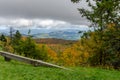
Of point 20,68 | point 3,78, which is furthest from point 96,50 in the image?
point 3,78

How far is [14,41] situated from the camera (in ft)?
341

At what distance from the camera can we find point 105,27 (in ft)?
132

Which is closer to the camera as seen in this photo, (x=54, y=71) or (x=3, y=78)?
(x=3, y=78)

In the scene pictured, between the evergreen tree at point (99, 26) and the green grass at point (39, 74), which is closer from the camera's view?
the green grass at point (39, 74)

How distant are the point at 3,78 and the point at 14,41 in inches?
3607

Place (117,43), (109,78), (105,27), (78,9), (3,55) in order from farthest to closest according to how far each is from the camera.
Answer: (78,9), (105,27), (117,43), (3,55), (109,78)

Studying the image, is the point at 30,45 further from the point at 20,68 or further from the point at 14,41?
the point at 20,68

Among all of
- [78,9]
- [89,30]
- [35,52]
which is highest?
[78,9]

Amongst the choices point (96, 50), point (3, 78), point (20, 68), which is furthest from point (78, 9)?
point (3, 78)

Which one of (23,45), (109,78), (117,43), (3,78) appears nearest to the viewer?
(3,78)

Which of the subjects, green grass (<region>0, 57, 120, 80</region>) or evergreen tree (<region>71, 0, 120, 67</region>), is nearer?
green grass (<region>0, 57, 120, 80</region>)

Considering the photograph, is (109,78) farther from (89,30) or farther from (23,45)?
(23,45)

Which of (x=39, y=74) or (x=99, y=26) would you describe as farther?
(x=99, y=26)

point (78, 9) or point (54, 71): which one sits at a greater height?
point (78, 9)
